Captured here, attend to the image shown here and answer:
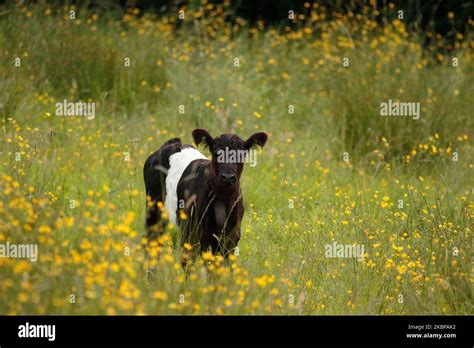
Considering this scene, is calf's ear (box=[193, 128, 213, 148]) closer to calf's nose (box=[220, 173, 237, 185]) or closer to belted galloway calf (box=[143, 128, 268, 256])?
belted galloway calf (box=[143, 128, 268, 256])

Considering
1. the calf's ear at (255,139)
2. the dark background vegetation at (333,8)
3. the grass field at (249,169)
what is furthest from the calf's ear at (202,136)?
the dark background vegetation at (333,8)

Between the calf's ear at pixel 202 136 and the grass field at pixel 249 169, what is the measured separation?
881 mm

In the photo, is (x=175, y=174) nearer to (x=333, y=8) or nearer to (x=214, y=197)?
(x=214, y=197)

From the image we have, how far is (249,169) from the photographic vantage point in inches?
314

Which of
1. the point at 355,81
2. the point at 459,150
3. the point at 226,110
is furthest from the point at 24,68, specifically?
A: the point at 459,150

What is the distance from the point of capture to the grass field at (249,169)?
4359 millimetres

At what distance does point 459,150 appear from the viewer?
28.5 feet

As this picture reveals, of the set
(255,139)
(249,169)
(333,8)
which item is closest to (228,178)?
(255,139)

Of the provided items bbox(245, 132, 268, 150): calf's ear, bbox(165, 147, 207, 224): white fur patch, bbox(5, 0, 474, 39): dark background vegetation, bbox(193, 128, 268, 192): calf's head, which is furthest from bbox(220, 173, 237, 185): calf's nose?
bbox(5, 0, 474, 39): dark background vegetation

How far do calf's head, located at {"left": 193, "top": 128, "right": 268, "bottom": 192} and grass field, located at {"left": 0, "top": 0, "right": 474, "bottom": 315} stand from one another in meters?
0.57

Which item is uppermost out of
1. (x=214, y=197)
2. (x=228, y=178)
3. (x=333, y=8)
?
(x=333, y=8)

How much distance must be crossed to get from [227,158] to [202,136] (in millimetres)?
418

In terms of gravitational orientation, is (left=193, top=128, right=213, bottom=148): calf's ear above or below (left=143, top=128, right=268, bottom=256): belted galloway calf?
above

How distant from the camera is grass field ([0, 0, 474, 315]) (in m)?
4.36
